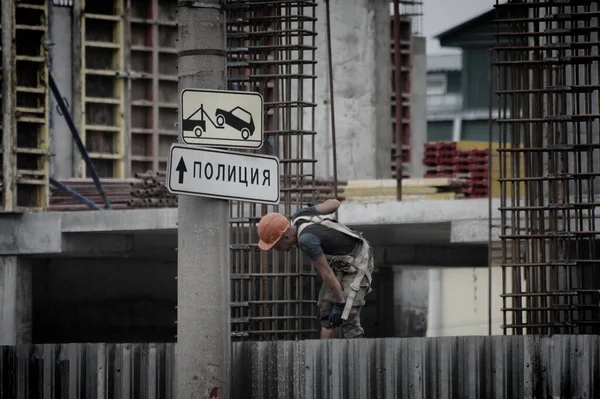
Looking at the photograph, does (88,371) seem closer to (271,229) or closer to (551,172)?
(271,229)

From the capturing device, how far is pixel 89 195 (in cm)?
2356

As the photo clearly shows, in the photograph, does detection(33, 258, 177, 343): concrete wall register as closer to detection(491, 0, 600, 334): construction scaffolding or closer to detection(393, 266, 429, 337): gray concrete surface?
detection(393, 266, 429, 337): gray concrete surface

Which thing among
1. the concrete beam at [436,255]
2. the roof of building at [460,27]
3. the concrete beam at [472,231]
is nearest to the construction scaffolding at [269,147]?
the concrete beam at [472,231]

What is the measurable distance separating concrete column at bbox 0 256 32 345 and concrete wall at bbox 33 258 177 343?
156 inches

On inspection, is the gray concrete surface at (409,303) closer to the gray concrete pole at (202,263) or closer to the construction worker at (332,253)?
the construction worker at (332,253)

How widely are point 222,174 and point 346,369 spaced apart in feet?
10.6

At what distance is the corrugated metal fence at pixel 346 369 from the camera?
1116 cm

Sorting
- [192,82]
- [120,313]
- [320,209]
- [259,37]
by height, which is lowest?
[120,313]

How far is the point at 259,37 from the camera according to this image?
15.0 metres

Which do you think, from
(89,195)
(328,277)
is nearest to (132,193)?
(89,195)

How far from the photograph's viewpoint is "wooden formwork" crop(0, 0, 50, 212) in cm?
1977

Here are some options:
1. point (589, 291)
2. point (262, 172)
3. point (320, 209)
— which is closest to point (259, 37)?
point (320, 209)

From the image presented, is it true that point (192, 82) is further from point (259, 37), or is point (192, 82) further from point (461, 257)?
point (461, 257)

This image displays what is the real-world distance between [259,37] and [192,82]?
6524 mm
